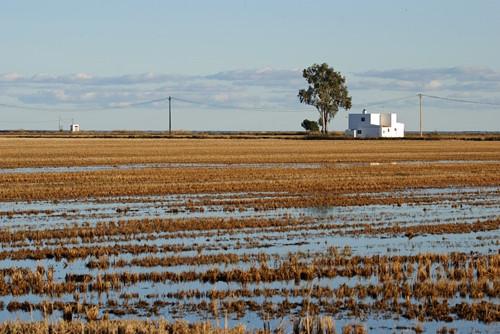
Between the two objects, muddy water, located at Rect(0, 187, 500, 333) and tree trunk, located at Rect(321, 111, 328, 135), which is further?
tree trunk, located at Rect(321, 111, 328, 135)

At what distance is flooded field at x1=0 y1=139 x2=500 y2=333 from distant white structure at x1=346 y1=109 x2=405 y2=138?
110983 mm

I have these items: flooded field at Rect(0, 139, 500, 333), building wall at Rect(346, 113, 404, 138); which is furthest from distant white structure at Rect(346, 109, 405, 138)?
flooded field at Rect(0, 139, 500, 333)

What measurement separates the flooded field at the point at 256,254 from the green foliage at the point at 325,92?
398 feet

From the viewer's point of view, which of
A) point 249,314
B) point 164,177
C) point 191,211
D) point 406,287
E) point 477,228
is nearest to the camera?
point 249,314

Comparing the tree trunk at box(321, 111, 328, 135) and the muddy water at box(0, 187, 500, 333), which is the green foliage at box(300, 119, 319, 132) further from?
the muddy water at box(0, 187, 500, 333)

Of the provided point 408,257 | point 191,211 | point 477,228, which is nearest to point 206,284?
point 408,257

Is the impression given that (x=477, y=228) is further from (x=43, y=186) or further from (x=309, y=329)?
(x=43, y=186)

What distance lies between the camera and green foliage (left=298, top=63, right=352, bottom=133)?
161 meters

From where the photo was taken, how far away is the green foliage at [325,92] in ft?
529

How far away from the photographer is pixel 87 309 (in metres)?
13.9

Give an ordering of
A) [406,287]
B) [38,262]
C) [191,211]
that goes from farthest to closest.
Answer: [191,211] < [38,262] < [406,287]

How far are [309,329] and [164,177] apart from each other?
32.8 metres

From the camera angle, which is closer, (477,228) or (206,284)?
(206,284)

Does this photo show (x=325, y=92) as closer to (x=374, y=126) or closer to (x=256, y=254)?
(x=374, y=126)
